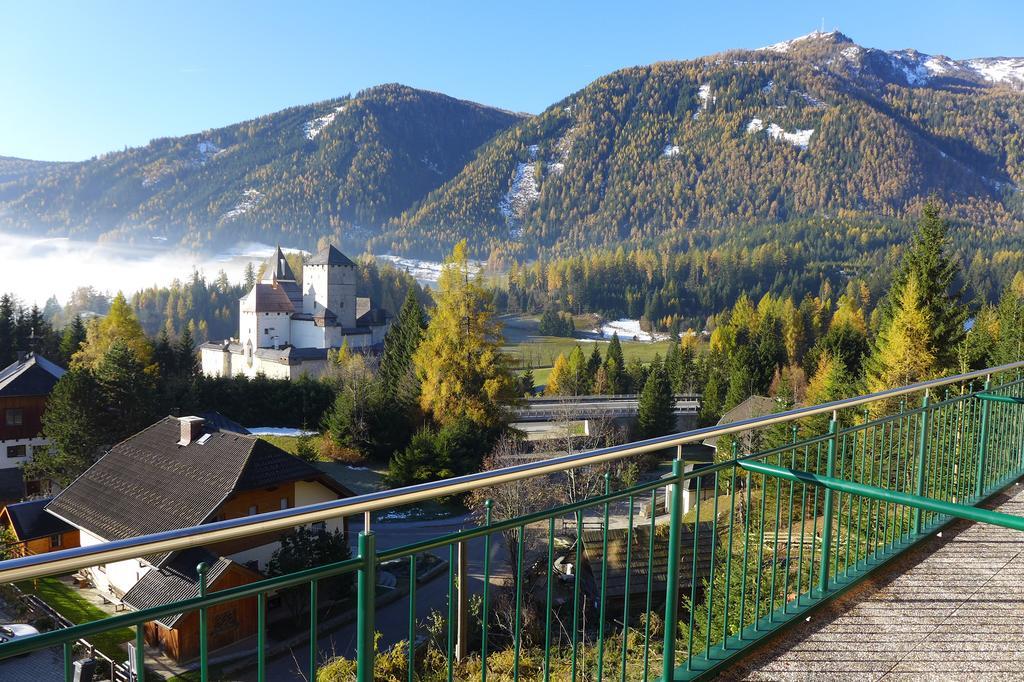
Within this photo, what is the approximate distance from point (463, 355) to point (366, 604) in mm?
29628

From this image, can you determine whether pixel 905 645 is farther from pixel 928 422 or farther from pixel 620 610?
pixel 620 610

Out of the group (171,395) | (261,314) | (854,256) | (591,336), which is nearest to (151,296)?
(261,314)

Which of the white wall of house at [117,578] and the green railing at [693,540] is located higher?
the green railing at [693,540]

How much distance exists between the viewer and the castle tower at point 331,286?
3044 inches

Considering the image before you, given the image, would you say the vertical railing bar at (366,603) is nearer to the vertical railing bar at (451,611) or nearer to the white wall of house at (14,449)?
the vertical railing bar at (451,611)

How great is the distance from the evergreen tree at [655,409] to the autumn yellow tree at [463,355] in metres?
15.7

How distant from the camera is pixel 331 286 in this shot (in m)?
77.4

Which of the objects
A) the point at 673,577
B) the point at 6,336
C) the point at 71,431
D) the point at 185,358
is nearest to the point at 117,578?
the point at 71,431

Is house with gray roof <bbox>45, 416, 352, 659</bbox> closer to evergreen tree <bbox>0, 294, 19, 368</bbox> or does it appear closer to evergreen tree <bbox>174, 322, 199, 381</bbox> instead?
evergreen tree <bbox>174, 322, 199, 381</bbox>

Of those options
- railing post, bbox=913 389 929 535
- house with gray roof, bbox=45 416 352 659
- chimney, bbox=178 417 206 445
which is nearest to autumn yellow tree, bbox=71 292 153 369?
house with gray roof, bbox=45 416 352 659

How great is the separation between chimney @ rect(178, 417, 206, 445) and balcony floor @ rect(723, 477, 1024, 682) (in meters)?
21.9

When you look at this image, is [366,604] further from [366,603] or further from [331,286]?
[331,286]

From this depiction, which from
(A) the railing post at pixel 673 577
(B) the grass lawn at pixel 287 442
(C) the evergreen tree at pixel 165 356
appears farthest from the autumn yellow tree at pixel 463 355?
(A) the railing post at pixel 673 577

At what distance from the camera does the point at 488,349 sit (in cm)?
3200
